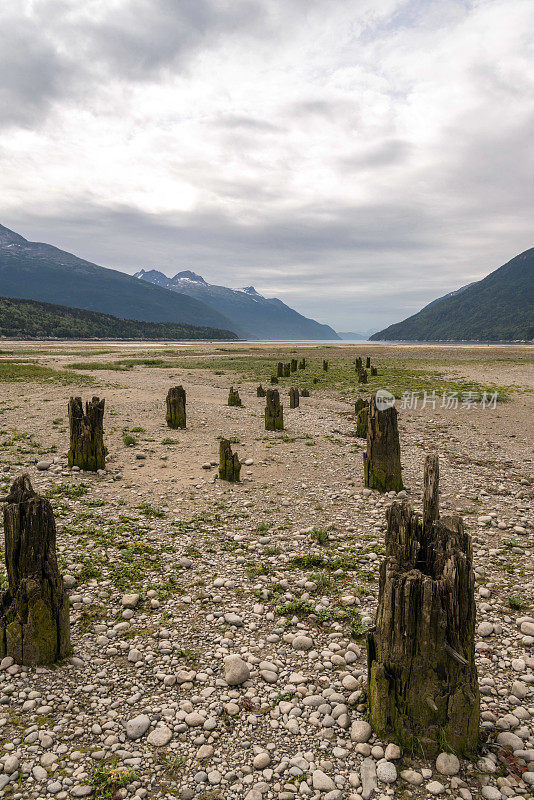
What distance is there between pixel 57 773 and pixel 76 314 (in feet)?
643

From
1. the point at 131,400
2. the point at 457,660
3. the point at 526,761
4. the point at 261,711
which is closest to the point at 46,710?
the point at 261,711

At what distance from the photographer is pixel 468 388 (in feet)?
106

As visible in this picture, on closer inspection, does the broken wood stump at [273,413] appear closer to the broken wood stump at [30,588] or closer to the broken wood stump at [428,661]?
the broken wood stump at [30,588]

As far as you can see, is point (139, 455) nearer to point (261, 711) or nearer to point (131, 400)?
point (261, 711)

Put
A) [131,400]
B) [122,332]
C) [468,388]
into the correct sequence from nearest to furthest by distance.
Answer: [131,400] → [468,388] → [122,332]

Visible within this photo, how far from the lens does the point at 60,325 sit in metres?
156

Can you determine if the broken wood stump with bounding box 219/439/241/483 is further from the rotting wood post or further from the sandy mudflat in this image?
the rotting wood post

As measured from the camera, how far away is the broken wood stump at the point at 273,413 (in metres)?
18.6

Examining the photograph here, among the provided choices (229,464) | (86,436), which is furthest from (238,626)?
(86,436)

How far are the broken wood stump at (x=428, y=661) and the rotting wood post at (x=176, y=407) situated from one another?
15.0m

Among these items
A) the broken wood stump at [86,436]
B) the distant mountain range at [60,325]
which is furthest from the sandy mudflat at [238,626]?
the distant mountain range at [60,325]

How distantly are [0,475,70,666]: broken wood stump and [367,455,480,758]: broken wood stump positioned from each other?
364 centimetres

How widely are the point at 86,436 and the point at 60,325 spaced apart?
162743 millimetres

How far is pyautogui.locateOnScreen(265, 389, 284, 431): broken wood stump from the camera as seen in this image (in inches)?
734
